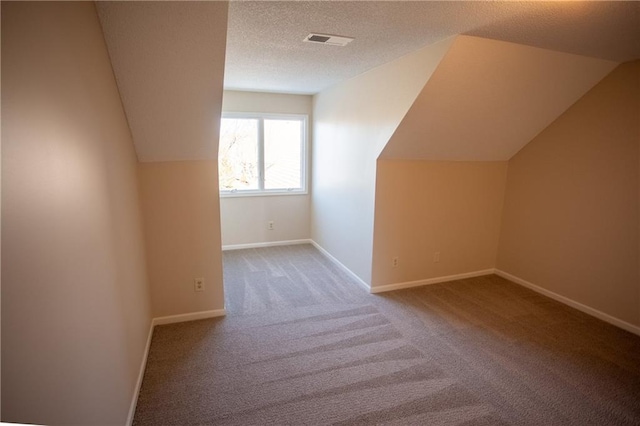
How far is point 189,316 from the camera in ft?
9.20

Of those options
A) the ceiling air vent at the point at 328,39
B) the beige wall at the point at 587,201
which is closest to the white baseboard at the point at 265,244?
the beige wall at the point at 587,201

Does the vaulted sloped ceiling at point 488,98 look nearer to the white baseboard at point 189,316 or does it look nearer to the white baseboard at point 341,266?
the white baseboard at point 341,266

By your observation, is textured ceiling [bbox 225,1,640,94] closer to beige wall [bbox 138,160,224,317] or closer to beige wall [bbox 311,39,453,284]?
beige wall [bbox 311,39,453,284]

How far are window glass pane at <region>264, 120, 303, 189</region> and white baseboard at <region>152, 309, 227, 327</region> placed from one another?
2320 millimetres

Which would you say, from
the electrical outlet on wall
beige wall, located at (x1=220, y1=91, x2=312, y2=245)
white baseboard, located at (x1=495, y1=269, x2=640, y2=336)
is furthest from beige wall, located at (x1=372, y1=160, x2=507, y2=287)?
beige wall, located at (x1=220, y1=91, x2=312, y2=245)

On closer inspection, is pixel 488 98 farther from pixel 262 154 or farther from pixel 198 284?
pixel 262 154

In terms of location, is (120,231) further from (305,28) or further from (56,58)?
(305,28)

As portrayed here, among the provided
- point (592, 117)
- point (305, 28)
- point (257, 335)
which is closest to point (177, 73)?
point (305, 28)

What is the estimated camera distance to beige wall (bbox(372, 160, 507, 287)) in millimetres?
3262

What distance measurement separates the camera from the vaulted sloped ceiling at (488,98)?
2350mm

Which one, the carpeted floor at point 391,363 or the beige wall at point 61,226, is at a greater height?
the beige wall at point 61,226

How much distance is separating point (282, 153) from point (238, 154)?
2.06 ft

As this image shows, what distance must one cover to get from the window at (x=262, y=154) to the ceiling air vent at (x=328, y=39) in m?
2.47

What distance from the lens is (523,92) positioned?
274cm
